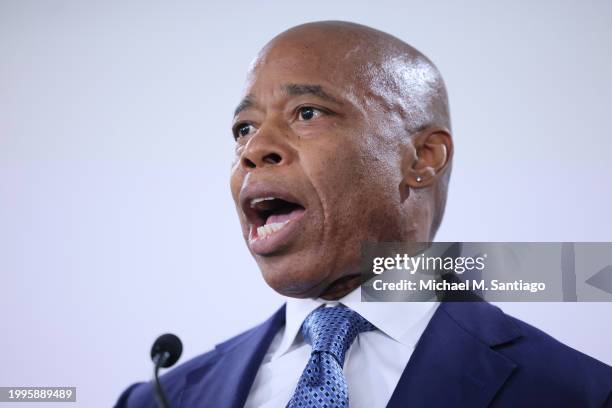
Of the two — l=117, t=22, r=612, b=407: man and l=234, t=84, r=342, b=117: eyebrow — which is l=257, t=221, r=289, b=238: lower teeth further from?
l=234, t=84, r=342, b=117: eyebrow

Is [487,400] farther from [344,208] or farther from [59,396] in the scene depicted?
[59,396]

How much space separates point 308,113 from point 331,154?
127 mm

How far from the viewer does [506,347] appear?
68.5 inches

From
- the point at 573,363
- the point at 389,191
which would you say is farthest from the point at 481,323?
the point at 389,191

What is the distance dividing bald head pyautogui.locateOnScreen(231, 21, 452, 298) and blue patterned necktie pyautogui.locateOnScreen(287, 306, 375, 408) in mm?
68

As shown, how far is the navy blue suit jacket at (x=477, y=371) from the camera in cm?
162

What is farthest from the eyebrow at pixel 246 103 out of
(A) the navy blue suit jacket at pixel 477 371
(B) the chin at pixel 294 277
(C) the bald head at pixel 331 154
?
(A) the navy blue suit jacket at pixel 477 371

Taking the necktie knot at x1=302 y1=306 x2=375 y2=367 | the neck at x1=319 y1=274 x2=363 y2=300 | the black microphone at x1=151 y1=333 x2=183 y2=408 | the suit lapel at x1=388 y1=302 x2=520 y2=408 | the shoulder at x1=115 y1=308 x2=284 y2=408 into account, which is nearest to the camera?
the black microphone at x1=151 y1=333 x2=183 y2=408

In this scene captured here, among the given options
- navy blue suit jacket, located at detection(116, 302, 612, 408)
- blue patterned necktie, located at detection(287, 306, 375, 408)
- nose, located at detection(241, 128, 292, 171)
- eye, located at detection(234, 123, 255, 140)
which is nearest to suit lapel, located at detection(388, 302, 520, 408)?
navy blue suit jacket, located at detection(116, 302, 612, 408)

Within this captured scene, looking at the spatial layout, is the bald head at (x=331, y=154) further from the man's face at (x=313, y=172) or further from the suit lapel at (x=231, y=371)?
the suit lapel at (x=231, y=371)

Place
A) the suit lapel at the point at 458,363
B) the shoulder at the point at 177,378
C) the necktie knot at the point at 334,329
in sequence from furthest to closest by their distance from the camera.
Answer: the shoulder at the point at 177,378 → the necktie knot at the point at 334,329 → the suit lapel at the point at 458,363

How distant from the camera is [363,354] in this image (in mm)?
1792

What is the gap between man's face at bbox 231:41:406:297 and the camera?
5.65 feet

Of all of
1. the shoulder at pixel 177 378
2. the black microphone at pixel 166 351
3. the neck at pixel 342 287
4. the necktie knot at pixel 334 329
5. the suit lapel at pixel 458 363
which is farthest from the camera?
the shoulder at pixel 177 378
